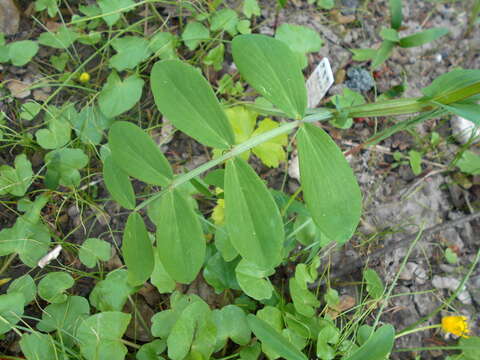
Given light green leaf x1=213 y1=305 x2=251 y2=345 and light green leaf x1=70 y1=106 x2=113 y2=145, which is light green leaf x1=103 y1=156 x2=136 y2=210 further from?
light green leaf x1=70 y1=106 x2=113 y2=145

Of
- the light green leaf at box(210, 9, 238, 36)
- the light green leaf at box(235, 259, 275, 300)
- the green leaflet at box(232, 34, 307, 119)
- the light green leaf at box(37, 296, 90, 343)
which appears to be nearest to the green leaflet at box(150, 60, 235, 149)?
the green leaflet at box(232, 34, 307, 119)

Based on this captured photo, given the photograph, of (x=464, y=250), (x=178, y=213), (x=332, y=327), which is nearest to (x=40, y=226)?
(x=178, y=213)

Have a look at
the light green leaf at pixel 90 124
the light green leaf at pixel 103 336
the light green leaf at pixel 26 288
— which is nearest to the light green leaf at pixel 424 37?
the light green leaf at pixel 90 124

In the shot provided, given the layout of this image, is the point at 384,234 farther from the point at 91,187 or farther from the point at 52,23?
the point at 52,23

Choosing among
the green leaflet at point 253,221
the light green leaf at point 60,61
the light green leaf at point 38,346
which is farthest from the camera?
the light green leaf at point 60,61

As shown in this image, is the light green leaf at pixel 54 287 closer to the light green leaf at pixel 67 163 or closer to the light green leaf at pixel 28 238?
the light green leaf at pixel 28 238
